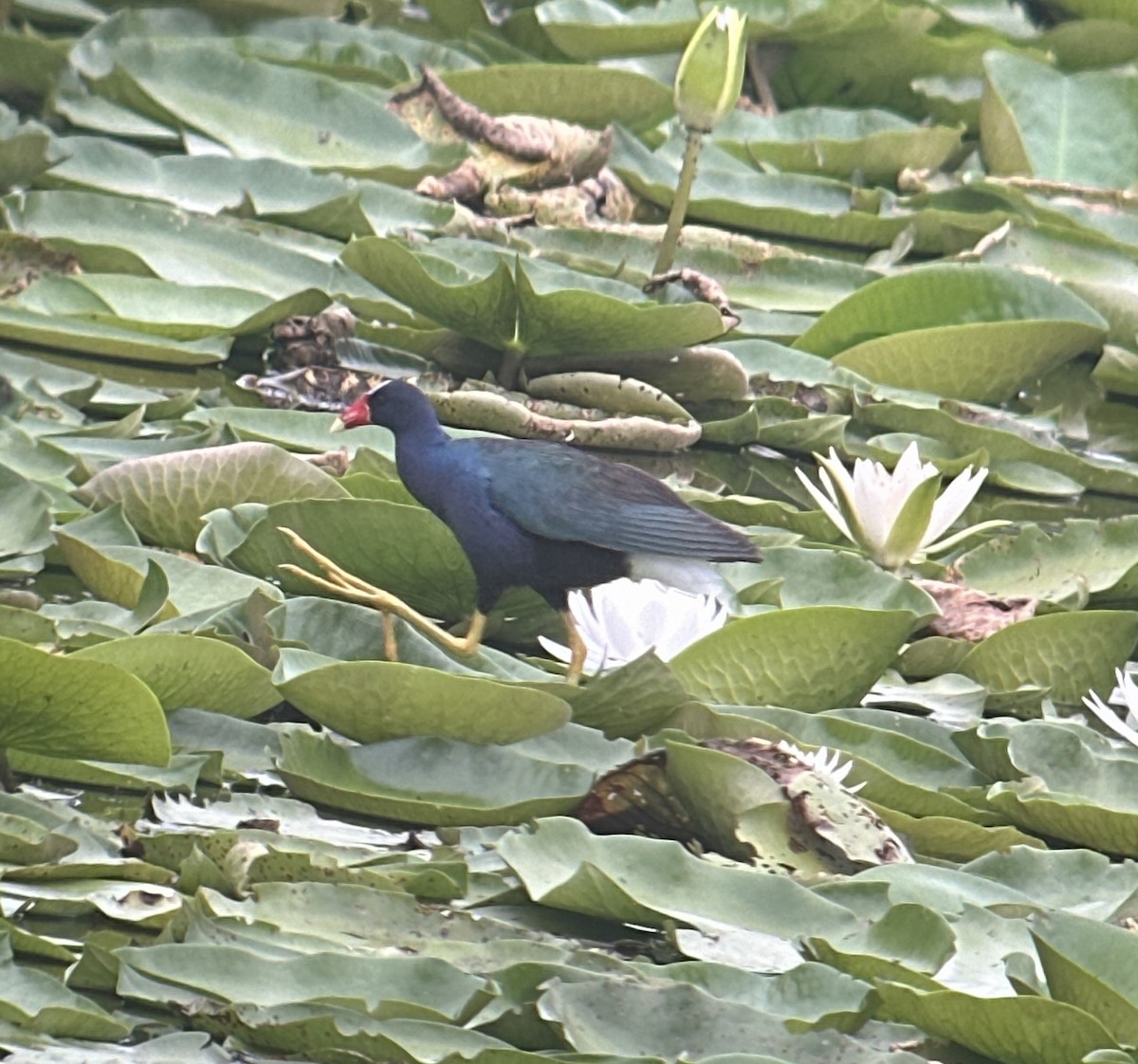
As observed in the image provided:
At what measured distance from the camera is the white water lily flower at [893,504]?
3.46 metres

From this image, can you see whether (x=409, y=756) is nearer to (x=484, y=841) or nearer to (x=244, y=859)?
(x=484, y=841)

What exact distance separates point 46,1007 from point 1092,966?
0.97 meters

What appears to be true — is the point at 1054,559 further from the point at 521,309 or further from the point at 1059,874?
the point at 1059,874

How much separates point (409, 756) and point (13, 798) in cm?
48

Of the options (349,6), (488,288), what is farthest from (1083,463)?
(349,6)

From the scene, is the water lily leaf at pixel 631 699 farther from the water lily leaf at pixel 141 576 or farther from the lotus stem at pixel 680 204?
the lotus stem at pixel 680 204

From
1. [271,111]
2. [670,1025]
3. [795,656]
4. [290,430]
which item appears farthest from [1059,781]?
[271,111]

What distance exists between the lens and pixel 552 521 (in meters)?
3.07

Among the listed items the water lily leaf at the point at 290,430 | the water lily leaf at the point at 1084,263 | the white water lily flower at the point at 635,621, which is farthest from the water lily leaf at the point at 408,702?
the water lily leaf at the point at 1084,263

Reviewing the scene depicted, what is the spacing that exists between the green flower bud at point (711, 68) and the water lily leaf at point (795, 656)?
5.35ft

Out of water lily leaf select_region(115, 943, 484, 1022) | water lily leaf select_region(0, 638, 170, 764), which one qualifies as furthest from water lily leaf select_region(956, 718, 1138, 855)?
water lily leaf select_region(0, 638, 170, 764)

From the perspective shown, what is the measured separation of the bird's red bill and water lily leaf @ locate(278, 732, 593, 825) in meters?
0.87

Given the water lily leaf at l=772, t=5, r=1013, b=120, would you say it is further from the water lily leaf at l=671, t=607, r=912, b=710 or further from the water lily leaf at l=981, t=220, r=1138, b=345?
the water lily leaf at l=671, t=607, r=912, b=710

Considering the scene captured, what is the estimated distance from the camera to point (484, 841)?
247cm
